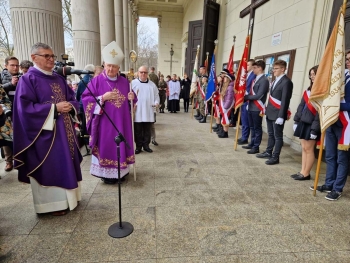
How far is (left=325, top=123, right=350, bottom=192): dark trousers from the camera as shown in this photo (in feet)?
8.87

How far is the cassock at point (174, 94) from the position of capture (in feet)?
28.9

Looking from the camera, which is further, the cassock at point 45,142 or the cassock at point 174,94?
the cassock at point 174,94

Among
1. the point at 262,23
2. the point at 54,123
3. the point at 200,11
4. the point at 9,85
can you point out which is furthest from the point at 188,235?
the point at 200,11

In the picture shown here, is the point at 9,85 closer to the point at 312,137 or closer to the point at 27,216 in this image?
the point at 27,216

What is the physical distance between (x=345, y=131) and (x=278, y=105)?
127 centimetres

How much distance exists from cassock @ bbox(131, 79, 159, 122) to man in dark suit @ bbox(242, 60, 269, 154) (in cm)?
187

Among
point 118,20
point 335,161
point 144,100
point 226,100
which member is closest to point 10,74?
point 144,100

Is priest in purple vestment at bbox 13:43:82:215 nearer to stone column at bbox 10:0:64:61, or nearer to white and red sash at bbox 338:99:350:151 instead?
stone column at bbox 10:0:64:61

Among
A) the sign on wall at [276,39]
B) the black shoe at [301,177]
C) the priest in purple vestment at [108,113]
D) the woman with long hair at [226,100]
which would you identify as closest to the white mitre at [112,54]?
the priest in purple vestment at [108,113]

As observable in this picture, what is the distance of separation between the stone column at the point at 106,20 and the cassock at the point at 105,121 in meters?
4.77

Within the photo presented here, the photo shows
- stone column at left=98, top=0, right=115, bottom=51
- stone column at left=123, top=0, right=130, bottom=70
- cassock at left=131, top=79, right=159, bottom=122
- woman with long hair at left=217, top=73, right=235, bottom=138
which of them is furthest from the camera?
stone column at left=123, top=0, right=130, bottom=70

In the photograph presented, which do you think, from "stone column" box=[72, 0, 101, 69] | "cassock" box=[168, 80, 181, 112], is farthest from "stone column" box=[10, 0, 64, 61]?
"cassock" box=[168, 80, 181, 112]

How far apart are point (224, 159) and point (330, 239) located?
213cm

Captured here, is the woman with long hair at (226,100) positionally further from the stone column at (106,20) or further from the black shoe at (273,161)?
the stone column at (106,20)
